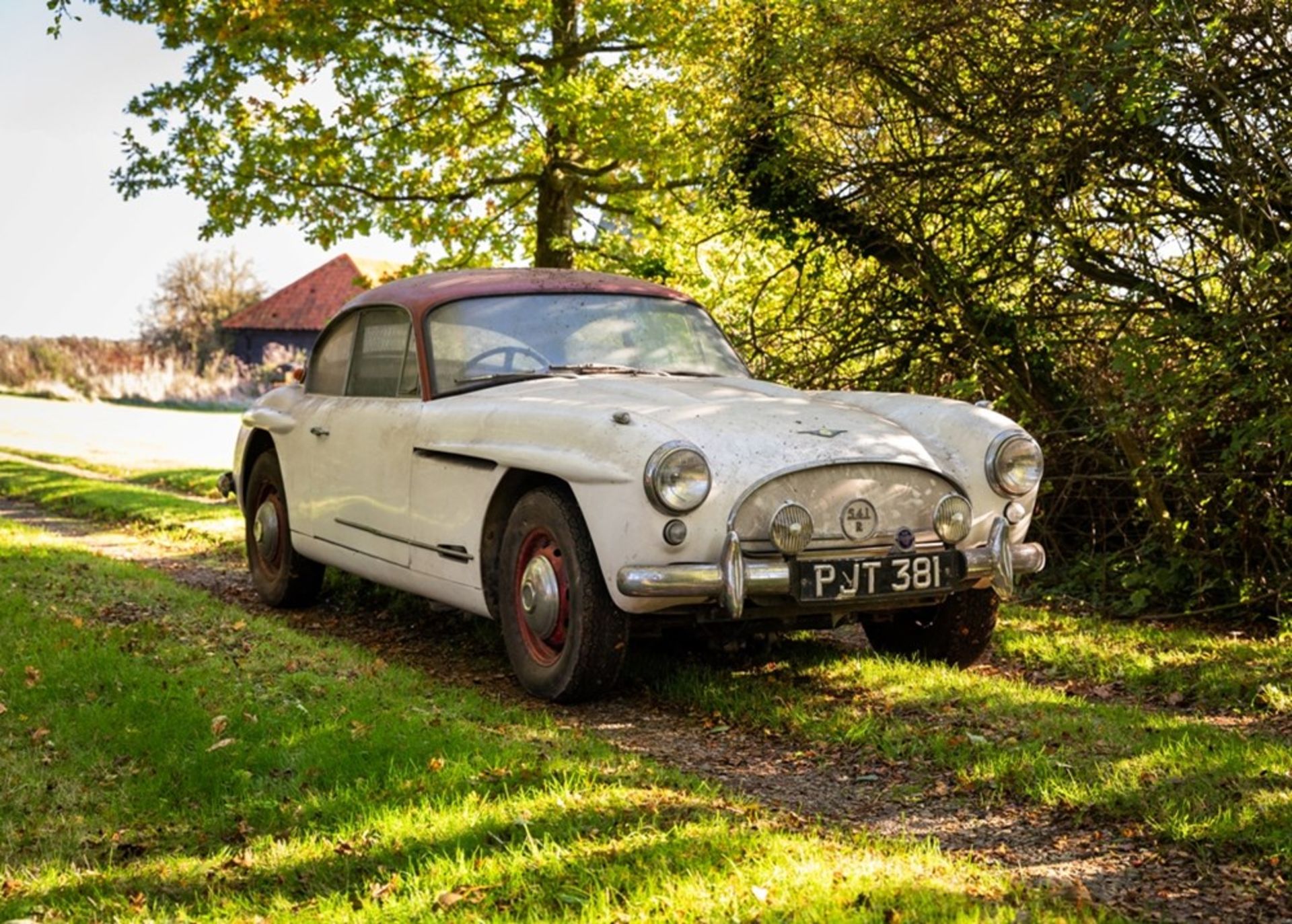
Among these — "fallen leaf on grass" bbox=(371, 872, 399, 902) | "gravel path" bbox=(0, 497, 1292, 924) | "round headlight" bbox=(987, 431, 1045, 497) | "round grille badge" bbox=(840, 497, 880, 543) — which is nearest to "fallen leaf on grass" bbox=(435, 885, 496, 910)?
"fallen leaf on grass" bbox=(371, 872, 399, 902)

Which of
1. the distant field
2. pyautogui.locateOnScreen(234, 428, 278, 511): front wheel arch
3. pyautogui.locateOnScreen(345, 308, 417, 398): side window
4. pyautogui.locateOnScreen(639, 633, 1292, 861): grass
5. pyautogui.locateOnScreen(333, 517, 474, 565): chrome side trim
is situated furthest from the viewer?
the distant field

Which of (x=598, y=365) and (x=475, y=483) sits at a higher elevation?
(x=598, y=365)

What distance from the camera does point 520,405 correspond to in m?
5.89

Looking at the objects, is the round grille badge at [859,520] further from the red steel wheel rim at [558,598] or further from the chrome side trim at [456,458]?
the chrome side trim at [456,458]

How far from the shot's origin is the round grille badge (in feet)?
17.8

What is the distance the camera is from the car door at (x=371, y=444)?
671cm

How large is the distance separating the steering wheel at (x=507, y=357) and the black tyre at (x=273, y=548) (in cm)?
200

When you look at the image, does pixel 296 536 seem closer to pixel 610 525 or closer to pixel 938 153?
pixel 610 525

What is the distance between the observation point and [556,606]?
220 inches

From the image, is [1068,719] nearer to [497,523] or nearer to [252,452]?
[497,523]

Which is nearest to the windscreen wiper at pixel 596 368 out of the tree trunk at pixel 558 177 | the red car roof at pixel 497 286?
the red car roof at pixel 497 286

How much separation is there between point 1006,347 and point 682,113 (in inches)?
199

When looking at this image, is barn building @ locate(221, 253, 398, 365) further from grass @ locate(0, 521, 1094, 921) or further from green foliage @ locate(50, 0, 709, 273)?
grass @ locate(0, 521, 1094, 921)

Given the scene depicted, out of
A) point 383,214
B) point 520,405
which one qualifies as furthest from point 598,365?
point 383,214
